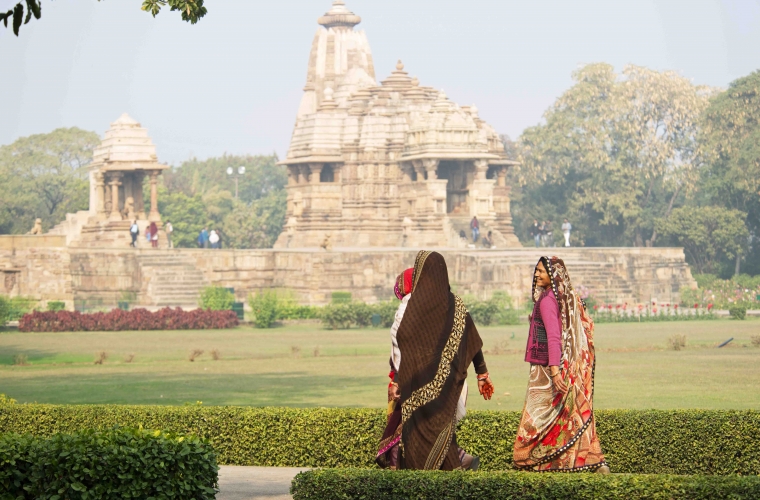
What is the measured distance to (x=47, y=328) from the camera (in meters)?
31.2

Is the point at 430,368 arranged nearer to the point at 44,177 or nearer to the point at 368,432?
the point at 368,432

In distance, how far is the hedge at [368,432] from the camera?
1107cm

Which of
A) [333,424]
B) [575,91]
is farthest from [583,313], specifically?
[575,91]

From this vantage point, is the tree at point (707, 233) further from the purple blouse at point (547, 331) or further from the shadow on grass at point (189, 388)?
the purple blouse at point (547, 331)

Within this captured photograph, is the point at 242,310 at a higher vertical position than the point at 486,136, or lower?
lower

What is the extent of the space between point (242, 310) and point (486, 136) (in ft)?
51.3

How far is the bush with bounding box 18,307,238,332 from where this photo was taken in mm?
31312

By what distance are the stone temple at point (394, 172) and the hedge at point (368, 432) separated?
31672 mm

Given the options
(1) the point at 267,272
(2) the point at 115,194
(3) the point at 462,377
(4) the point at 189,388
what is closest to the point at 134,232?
(2) the point at 115,194

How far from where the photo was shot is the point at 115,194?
45.2 meters

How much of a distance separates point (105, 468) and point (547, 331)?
3246mm

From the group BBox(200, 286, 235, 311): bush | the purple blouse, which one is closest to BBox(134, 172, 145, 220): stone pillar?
BBox(200, 286, 235, 311): bush

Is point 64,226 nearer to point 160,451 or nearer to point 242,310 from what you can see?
point 242,310

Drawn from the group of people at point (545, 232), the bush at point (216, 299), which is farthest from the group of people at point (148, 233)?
the group of people at point (545, 232)
